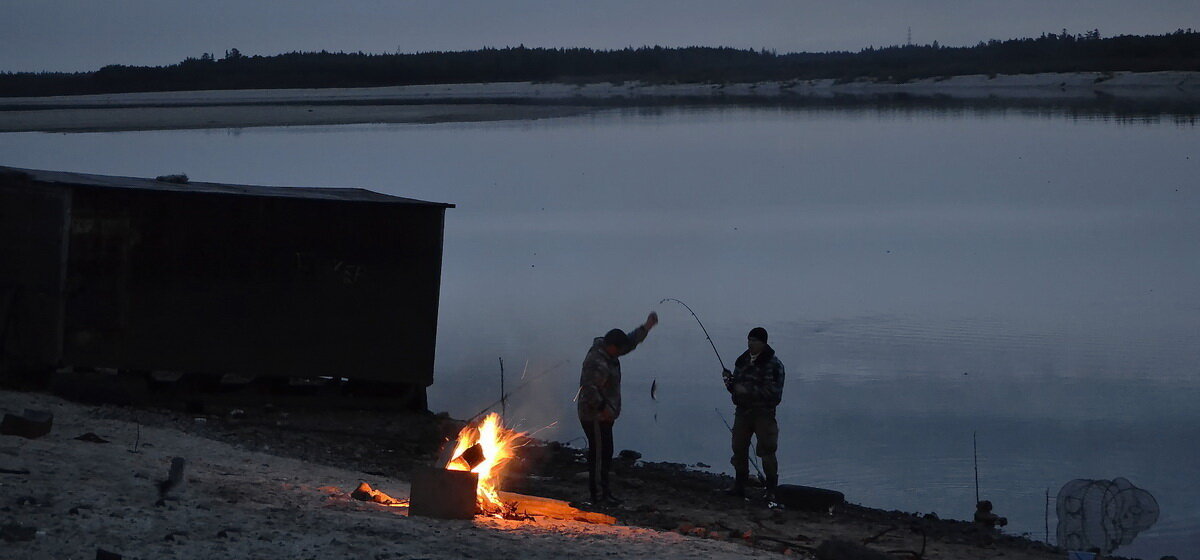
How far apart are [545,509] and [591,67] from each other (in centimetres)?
12948

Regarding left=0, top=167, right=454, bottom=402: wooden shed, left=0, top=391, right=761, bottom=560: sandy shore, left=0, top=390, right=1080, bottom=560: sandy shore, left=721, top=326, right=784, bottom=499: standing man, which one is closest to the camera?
left=0, top=391, right=761, bottom=560: sandy shore

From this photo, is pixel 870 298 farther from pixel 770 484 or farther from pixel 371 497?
pixel 371 497

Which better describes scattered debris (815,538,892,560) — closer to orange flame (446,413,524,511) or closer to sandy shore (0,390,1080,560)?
sandy shore (0,390,1080,560)

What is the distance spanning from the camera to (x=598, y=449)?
11492 millimetres

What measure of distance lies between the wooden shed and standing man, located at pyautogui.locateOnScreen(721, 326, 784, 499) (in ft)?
13.8

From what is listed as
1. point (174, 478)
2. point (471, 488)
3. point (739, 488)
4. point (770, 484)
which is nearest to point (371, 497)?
point (471, 488)

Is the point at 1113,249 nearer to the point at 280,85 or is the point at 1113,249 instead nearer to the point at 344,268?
the point at 344,268

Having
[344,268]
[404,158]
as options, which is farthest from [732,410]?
[404,158]

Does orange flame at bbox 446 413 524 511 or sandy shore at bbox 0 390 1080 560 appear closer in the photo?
sandy shore at bbox 0 390 1080 560

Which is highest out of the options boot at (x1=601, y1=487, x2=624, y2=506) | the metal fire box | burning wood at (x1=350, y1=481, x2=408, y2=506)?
the metal fire box

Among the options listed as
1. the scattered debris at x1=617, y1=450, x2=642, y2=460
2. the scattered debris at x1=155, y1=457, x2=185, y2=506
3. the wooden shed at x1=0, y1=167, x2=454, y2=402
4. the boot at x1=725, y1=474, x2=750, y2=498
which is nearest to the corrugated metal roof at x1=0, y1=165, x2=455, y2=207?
the wooden shed at x1=0, y1=167, x2=454, y2=402

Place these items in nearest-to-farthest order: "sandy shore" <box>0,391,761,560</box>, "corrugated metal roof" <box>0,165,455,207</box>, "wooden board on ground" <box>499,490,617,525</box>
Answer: "sandy shore" <box>0,391,761,560</box>
"wooden board on ground" <box>499,490,617,525</box>
"corrugated metal roof" <box>0,165,455,207</box>

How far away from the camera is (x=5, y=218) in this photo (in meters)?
14.5

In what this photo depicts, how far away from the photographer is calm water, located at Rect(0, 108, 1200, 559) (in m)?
13.6
